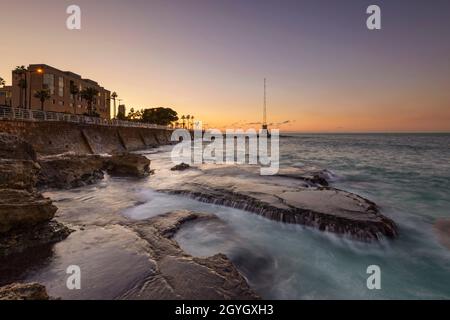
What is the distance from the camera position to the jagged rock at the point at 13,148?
10320 millimetres

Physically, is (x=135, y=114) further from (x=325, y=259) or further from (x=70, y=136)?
(x=325, y=259)

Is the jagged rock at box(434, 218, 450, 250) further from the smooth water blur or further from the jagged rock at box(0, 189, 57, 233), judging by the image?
the jagged rock at box(0, 189, 57, 233)

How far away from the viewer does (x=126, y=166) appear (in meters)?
18.1

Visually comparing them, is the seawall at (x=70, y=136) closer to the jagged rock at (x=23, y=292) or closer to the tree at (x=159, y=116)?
the jagged rock at (x=23, y=292)

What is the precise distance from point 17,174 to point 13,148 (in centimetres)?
428

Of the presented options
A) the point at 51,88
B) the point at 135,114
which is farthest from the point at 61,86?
the point at 135,114

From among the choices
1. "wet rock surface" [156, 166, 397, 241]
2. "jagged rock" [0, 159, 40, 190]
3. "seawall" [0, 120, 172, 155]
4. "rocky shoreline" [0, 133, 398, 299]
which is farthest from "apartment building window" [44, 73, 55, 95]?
"jagged rock" [0, 159, 40, 190]

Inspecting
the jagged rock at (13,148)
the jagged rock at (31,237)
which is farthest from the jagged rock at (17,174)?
the jagged rock at (13,148)

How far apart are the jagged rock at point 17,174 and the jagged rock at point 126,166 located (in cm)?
974

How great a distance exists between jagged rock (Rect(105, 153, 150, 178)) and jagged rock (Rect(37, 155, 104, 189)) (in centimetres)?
281

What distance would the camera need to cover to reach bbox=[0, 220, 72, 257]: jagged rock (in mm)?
5820

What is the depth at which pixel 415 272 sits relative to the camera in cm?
693
